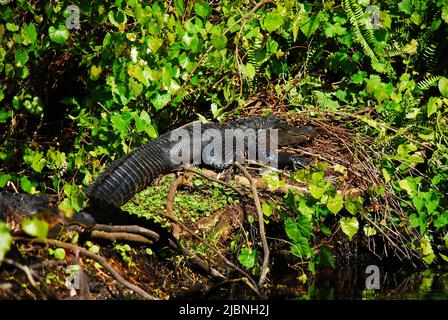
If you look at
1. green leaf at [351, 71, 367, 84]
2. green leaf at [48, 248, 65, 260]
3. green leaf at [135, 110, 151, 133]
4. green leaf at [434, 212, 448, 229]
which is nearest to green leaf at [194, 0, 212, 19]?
green leaf at [135, 110, 151, 133]

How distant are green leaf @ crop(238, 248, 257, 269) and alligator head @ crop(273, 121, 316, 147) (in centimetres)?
174

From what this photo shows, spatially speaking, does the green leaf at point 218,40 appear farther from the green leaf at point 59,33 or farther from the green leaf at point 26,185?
the green leaf at point 26,185

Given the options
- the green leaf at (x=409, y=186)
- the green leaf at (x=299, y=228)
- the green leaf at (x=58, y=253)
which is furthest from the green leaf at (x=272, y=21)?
the green leaf at (x=58, y=253)

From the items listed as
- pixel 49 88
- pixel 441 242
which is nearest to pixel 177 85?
pixel 49 88

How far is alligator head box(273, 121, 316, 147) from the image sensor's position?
19.2 ft

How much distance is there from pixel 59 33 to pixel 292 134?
96.2 inches

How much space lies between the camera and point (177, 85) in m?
5.26

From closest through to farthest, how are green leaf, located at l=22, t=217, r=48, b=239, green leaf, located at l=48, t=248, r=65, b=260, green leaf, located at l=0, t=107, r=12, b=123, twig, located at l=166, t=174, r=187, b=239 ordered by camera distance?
1. green leaf, located at l=22, t=217, r=48, b=239
2. green leaf, located at l=48, t=248, r=65, b=260
3. twig, located at l=166, t=174, r=187, b=239
4. green leaf, located at l=0, t=107, r=12, b=123

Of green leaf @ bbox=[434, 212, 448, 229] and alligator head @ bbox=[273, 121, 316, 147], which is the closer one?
green leaf @ bbox=[434, 212, 448, 229]

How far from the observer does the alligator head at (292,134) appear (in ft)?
19.2

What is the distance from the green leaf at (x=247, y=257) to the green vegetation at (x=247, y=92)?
0.01m

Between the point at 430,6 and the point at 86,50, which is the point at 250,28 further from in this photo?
the point at 430,6

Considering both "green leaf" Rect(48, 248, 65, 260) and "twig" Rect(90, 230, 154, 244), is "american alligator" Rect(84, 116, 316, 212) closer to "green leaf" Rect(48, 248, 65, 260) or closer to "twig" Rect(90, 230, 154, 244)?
"twig" Rect(90, 230, 154, 244)

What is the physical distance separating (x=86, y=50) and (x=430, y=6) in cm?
350
